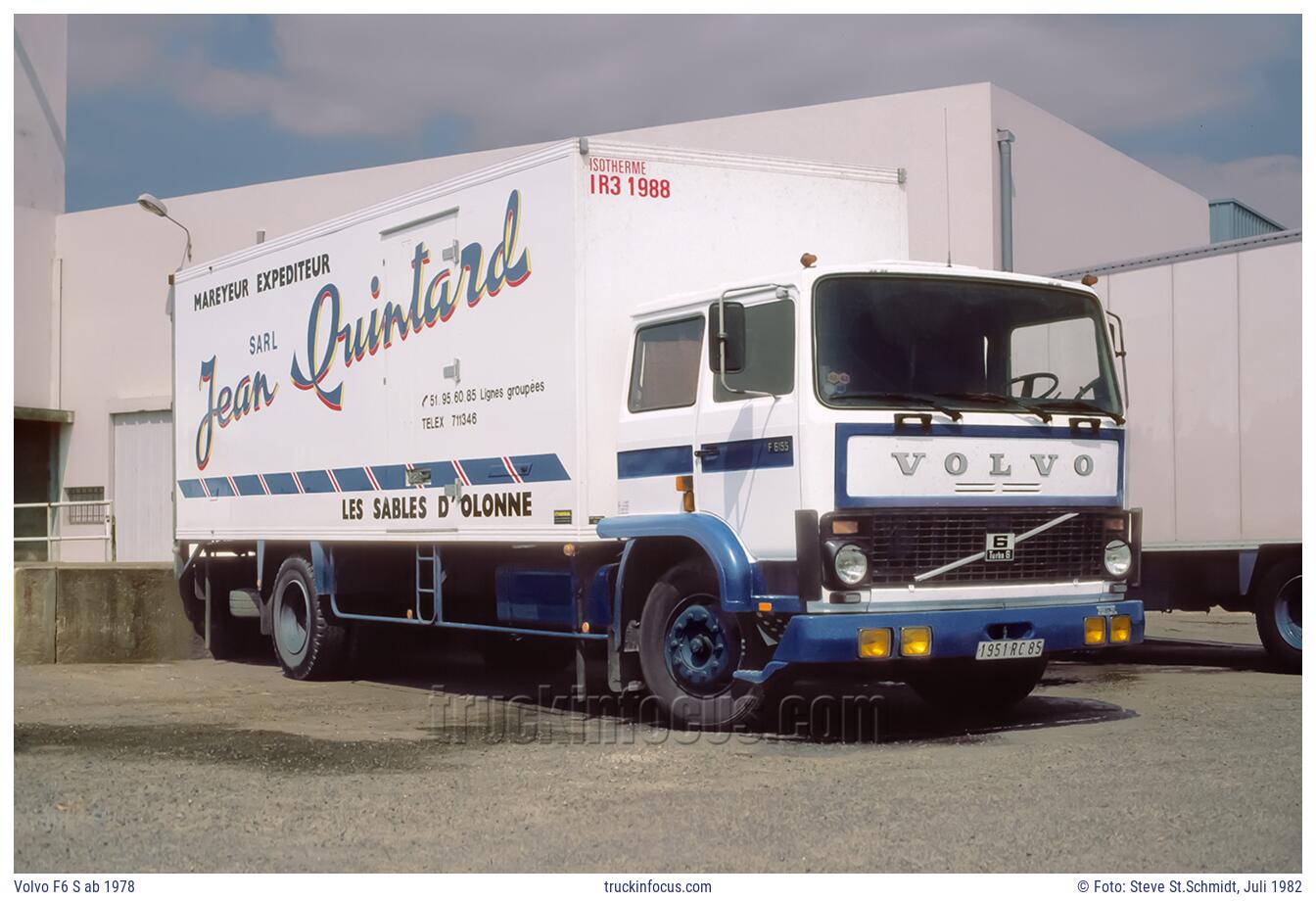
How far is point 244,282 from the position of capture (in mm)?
13703

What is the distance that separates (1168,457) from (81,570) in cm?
937

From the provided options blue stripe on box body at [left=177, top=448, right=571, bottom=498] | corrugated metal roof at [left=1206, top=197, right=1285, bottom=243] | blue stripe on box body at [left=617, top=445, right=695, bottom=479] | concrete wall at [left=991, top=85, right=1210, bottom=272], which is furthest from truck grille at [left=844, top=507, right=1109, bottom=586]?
corrugated metal roof at [left=1206, top=197, right=1285, bottom=243]

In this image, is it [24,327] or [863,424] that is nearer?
[863,424]

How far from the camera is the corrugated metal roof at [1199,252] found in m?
12.5

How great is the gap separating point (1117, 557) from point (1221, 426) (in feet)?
12.1

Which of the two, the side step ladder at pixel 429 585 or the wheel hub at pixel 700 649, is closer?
the wheel hub at pixel 700 649

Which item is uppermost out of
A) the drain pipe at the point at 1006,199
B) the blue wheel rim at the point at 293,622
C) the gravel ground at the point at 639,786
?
the drain pipe at the point at 1006,199

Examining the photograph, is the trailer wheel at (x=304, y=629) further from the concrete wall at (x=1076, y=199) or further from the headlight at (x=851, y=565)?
the concrete wall at (x=1076, y=199)

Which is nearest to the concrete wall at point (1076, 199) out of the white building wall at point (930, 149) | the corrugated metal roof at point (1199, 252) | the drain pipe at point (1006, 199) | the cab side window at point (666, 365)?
the drain pipe at point (1006, 199)

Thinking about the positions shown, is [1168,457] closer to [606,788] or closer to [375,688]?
[375,688]

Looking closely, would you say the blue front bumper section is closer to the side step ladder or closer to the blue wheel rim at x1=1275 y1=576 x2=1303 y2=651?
the side step ladder

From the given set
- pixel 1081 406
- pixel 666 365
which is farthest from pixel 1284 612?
pixel 666 365

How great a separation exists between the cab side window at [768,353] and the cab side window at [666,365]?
294mm
